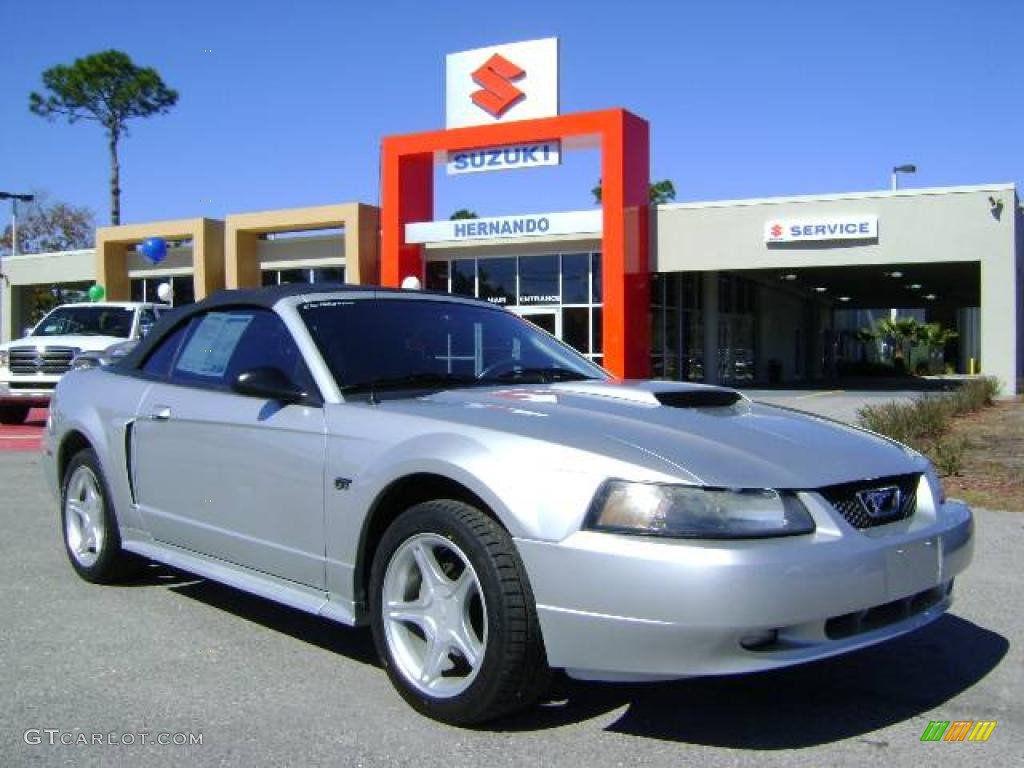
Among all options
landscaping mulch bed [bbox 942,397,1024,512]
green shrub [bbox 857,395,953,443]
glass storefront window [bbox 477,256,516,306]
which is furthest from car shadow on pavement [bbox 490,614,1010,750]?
glass storefront window [bbox 477,256,516,306]

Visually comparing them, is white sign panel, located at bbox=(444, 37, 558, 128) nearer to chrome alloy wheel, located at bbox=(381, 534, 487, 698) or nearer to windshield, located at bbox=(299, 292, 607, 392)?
windshield, located at bbox=(299, 292, 607, 392)

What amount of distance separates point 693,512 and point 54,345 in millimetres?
14705

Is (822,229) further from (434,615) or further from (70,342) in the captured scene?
(434,615)

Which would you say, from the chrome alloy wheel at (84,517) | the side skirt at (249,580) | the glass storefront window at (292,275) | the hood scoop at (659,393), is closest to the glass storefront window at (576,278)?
the glass storefront window at (292,275)

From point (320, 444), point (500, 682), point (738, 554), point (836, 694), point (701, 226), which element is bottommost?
point (836, 694)

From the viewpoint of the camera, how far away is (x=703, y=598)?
3.03 metres

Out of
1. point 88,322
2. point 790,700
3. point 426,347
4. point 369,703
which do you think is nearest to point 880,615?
point 790,700

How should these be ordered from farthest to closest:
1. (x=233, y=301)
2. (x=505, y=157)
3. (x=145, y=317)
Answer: (x=505, y=157)
(x=145, y=317)
(x=233, y=301)

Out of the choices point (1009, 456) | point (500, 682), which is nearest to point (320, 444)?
point (500, 682)

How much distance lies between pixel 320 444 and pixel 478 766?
1.43 meters

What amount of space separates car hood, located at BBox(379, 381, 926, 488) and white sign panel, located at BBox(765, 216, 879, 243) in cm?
2060

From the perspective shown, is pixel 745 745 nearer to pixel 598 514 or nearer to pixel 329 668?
pixel 598 514

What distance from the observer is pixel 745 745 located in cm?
340

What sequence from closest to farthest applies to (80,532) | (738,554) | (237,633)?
(738,554)
(237,633)
(80,532)
